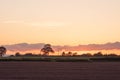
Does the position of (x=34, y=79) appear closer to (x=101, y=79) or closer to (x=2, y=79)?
(x=2, y=79)

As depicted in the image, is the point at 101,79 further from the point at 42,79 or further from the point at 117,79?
the point at 42,79

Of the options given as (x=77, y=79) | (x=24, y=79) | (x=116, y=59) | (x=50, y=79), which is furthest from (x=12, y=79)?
(x=116, y=59)

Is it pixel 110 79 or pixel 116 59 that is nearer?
pixel 110 79

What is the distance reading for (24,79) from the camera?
3972cm

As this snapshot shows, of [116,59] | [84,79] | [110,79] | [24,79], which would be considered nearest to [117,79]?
[110,79]

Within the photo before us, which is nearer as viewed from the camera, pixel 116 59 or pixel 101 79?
pixel 101 79

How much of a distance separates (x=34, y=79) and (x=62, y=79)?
2.62 m

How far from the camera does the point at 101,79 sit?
3950cm

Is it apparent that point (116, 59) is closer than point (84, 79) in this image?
No

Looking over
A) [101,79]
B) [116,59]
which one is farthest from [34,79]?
[116,59]

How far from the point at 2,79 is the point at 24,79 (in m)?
2.13

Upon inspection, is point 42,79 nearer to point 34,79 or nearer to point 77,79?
point 34,79

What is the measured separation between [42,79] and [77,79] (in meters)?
3.30

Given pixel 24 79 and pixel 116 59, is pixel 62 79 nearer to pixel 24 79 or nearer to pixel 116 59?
pixel 24 79
